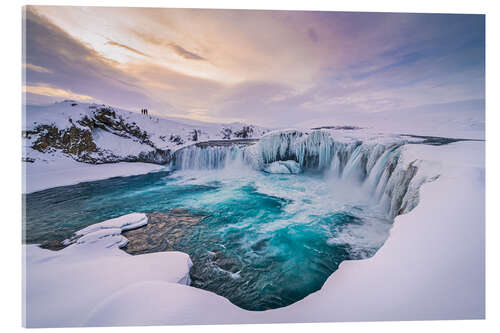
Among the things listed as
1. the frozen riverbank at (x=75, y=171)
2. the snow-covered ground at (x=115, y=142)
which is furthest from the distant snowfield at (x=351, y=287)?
the snow-covered ground at (x=115, y=142)

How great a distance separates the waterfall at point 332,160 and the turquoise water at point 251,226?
15.5 inches

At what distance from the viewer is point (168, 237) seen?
103 inches

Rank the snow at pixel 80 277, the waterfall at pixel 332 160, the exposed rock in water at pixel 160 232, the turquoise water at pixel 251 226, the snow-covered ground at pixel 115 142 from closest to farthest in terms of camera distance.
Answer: the snow at pixel 80 277 < the turquoise water at pixel 251 226 < the exposed rock in water at pixel 160 232 < the waterfall at pixel 332 160 < the snow-covered ground at pixel 115 142

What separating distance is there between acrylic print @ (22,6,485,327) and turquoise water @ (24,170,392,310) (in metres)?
0.02

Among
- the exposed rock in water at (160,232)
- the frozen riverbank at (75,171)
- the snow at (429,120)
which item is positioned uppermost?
the snow at (429,120)

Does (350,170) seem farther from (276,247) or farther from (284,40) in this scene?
(284,40)

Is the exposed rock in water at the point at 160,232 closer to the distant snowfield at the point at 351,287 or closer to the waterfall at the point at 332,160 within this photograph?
the distant snowfield at the point at 351,287

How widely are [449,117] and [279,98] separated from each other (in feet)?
7.78

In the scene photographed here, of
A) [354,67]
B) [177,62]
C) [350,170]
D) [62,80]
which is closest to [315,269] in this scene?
[354,67]

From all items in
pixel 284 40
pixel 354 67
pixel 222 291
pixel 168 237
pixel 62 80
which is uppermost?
pixel 284 40

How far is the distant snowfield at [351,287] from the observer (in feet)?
3.92

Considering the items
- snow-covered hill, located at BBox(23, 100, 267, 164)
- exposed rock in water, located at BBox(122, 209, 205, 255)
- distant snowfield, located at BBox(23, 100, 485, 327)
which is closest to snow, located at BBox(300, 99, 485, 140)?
distant snowfield, located at BBox(23, 100, 485, 327)

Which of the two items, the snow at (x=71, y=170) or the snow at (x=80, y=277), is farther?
the snow at (x=71, y=170)

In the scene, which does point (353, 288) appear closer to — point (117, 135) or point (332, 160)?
point (332, 160)
